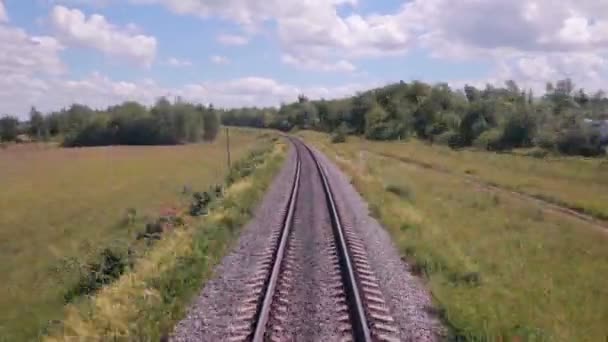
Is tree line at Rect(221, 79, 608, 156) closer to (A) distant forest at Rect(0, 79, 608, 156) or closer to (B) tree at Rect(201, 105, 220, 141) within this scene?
(A) distant forest at Rect(0, 79, 608, 156)

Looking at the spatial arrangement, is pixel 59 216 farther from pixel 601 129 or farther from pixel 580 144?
pixel 601 129

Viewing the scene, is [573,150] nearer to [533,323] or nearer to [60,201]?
[60,201]

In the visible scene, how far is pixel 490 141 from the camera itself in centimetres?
9138

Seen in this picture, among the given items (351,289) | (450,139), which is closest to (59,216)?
(351,289)

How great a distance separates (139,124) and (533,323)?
140m

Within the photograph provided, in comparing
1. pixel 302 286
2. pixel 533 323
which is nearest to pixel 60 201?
pixel 302 286

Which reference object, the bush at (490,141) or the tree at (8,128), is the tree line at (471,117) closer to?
the bush at (490,141)

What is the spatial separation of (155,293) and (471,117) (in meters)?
98.9

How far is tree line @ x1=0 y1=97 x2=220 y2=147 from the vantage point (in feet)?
461

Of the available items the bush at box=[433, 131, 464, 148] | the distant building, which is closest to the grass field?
the distant building

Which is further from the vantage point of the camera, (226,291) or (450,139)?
(450,139)

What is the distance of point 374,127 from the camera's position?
120375 millimetres

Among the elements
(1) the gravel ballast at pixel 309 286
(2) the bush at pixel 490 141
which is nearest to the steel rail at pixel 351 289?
(1) the gravel ballast at pixel 309 286

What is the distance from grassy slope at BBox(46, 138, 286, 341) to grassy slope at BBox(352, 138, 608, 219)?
2167 centimetres
